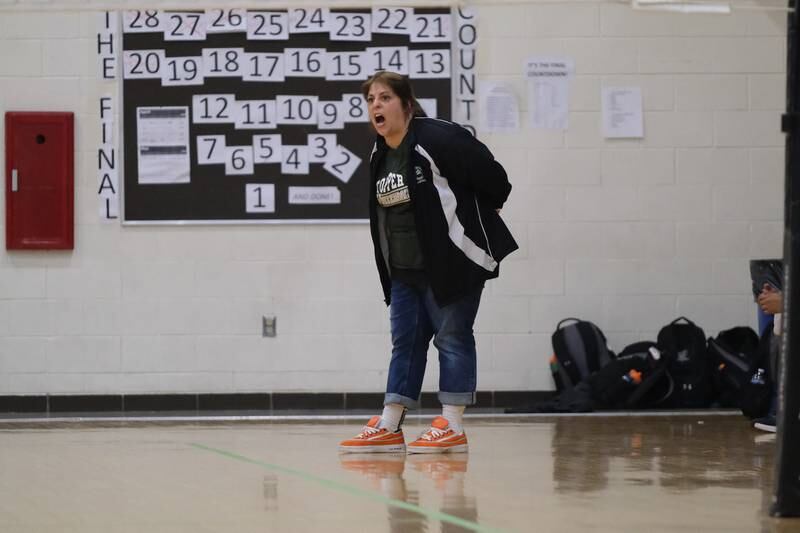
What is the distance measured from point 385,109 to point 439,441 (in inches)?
48.5

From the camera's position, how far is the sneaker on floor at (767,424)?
6.06 metres

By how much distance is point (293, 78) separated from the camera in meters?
8.19

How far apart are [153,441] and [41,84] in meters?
3.24

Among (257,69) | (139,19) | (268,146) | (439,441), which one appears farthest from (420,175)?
(139,19)

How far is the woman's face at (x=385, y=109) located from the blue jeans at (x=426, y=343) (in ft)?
1.89

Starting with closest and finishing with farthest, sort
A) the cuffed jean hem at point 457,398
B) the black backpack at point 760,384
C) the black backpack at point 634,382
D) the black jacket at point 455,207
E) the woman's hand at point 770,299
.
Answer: the black jacket at point 455,207, the cuffed jean hem at point 457,398, the woman's hand at point 770,299, the black backpack at point 760,384, the black backpack at point 634,382

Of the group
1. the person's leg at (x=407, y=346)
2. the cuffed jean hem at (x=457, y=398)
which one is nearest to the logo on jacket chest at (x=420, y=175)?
the person's leg at (x=407, y=346)

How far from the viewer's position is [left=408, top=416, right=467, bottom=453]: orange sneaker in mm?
5020

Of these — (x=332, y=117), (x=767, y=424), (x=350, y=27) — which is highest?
(x=350, y=27)

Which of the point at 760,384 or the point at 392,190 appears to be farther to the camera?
the point at 760,384

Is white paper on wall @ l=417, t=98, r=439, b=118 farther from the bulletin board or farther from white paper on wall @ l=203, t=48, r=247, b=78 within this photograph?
white paper on wall @ l=203, t=48, r=247, b=78

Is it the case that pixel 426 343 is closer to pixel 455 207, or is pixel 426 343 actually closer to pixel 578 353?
pixel 455 207

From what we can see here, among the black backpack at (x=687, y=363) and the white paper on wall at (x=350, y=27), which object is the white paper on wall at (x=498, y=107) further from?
the black backpack at (x=687, y=363)

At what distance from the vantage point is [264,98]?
820 cm
